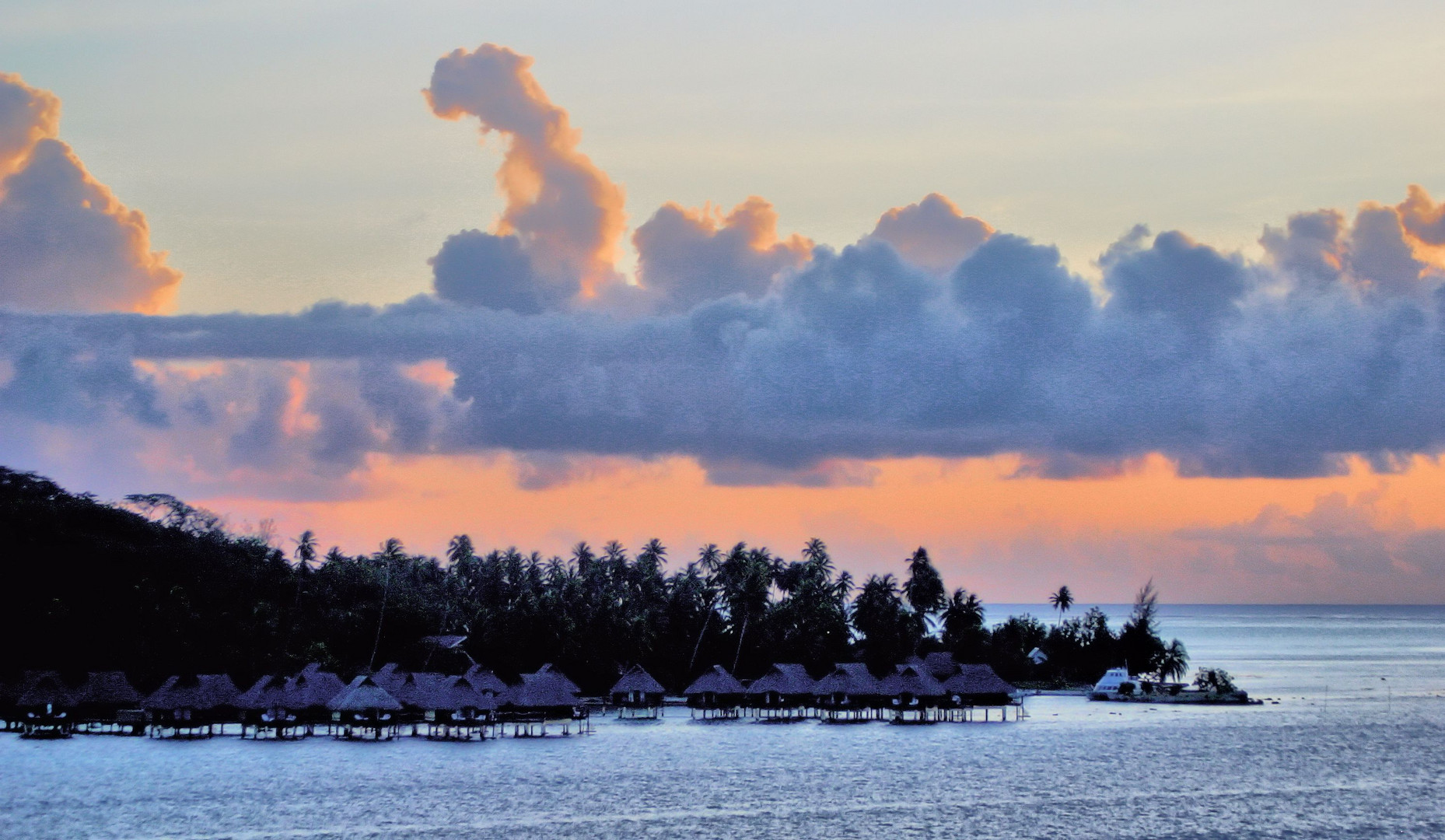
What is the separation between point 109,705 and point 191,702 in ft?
18.0

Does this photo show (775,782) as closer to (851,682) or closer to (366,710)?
(366,710)

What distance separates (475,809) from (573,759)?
14.5 meters

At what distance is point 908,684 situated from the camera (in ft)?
266

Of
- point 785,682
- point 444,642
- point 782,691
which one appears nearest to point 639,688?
point 782,691

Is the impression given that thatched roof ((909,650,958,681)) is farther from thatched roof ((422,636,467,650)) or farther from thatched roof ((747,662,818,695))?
thatched roof ((422,636,467,650))

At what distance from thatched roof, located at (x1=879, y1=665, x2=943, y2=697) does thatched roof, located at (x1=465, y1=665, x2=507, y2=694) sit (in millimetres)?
22583

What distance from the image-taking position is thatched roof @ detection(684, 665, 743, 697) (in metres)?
81.8

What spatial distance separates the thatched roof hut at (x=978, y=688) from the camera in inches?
3216

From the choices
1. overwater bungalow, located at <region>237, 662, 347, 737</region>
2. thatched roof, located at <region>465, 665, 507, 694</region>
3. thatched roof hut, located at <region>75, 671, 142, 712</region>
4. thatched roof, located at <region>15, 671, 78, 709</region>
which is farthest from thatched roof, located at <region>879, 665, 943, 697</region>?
thatched roof, located at <region>15, 671, 78, 709</region>

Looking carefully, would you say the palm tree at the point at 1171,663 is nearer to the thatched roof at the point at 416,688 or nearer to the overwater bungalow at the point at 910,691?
the overwater bungalow at the point at 910,691

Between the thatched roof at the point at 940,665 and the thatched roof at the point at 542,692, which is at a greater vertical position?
the thatched roof at the point at 940,665

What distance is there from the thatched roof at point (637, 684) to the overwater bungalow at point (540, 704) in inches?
174

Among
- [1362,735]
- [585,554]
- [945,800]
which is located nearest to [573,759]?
[945,800]

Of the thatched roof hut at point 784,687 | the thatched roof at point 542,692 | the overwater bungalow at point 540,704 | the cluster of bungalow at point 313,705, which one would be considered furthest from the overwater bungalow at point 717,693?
the thatched roof at point 542,692
